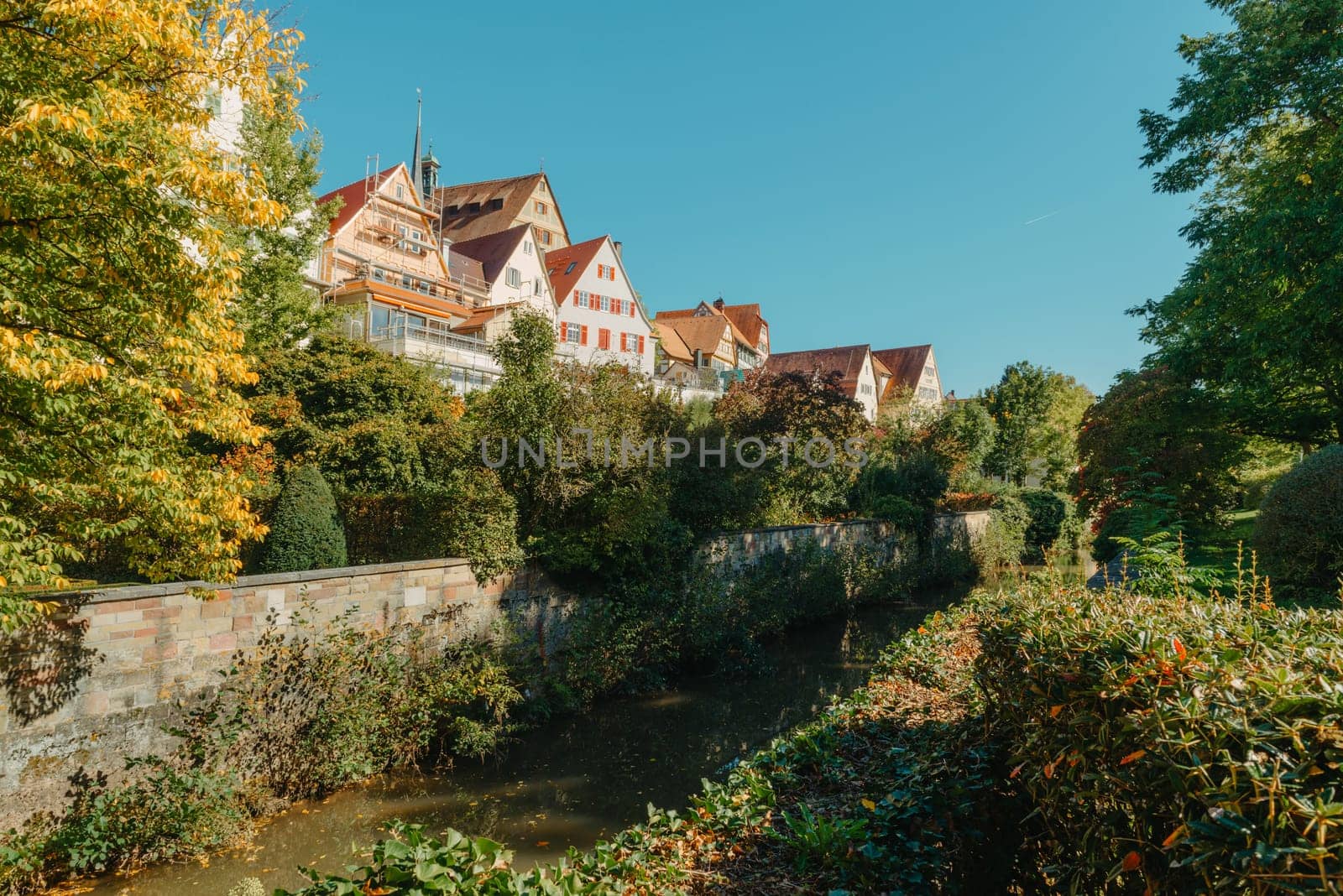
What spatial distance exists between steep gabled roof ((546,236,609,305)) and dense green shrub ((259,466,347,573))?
97.4ft

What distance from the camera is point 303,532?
10359mm

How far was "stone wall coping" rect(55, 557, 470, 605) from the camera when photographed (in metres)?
6.70

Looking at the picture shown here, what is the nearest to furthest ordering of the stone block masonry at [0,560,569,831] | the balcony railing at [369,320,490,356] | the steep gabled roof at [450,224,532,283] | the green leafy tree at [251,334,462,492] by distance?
the stone block masonry at [0,560,569,831]
the green leafy tree at [251,334,462,492]
the balcony railing at [369,320,490,356]
the steep gabled roof at [450,224,532,283]

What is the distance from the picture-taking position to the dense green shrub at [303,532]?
10.2 metres

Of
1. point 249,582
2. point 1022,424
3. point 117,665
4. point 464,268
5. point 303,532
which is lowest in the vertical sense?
point 117,665

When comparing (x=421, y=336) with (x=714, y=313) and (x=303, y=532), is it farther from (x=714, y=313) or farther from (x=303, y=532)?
(x=714, y=313)

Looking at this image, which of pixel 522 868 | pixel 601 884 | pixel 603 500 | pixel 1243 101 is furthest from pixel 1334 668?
pixel 1243 101

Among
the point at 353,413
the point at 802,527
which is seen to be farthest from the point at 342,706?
the point at 802,527

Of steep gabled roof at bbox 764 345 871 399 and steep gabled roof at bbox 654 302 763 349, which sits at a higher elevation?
steep gabled roof at bbox 654 302 763 349

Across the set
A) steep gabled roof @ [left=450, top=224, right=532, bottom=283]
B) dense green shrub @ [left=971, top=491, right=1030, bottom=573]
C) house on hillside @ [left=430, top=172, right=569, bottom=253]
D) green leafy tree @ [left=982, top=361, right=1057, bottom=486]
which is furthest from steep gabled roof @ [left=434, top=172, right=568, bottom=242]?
dense green shrub @ [left=971, top=491, right=1030, bottom=573]

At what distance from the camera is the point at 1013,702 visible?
3869 mm

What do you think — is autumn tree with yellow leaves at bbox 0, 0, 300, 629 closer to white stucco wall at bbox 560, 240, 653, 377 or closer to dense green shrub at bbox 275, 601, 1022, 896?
dense green shrub at bbox 275, 601, 1022, 896

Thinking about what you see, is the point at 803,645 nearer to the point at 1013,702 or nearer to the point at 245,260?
the point at 1013,702

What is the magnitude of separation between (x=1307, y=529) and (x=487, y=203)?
50446mm
